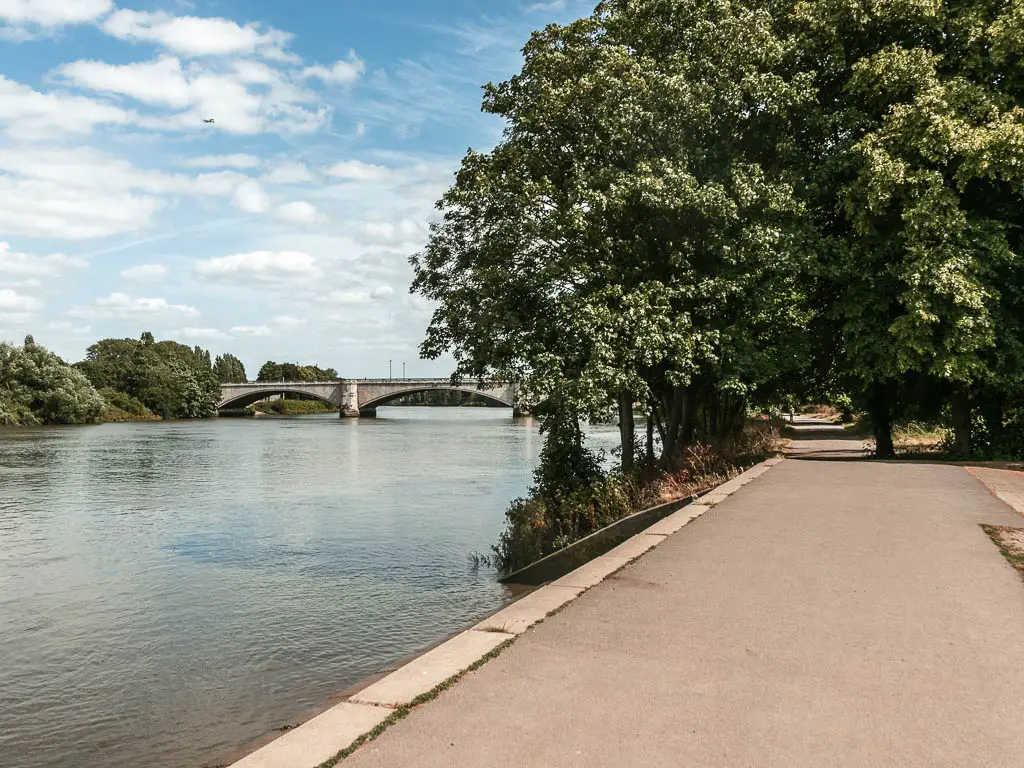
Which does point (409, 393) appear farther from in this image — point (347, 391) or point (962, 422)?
point (962, 422)

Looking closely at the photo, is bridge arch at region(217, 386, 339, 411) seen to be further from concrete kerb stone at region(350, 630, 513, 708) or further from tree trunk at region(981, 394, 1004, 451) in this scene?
concrete kerb stone at region(350, 630, 513, 708)

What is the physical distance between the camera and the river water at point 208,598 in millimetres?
8773

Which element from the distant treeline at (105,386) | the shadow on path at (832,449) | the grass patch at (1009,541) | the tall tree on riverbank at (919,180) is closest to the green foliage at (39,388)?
the distant treeline at (105,386)

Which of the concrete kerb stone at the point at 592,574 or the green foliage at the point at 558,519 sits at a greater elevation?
the concrete kerb stone at the point at 592,574

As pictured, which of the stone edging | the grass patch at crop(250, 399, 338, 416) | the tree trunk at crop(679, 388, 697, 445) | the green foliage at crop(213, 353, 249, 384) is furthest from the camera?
the green foliage at crop(213, 353, 249, 384)

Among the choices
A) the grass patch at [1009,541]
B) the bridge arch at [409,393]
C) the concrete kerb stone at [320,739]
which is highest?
the bridge arch at [409,393]

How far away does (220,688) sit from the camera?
9633 mm

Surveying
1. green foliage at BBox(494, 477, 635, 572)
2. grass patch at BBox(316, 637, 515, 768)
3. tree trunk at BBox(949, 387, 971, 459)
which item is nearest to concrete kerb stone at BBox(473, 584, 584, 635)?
grass patch at BBox(316, 637, 515, 768)

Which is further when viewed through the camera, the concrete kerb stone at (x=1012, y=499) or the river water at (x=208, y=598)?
the concrete kerb stone at (x=1012, y=499)

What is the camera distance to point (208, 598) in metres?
14.4

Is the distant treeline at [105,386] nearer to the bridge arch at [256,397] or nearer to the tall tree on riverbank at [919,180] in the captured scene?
the bridge arch at [256,397]

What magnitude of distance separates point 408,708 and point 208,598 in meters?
10.6

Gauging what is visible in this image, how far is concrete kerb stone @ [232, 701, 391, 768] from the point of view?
14.3 ft

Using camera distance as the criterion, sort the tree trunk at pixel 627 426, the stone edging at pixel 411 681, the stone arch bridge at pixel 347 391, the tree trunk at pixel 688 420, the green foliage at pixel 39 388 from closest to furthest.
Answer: the stone edging at pixel 411 681
the tree trunk at pixel 627 426
the tree trunk at pixel 688 420
the green foliage at pixel 39 388
the stone arch bridge at pixel 347 391
